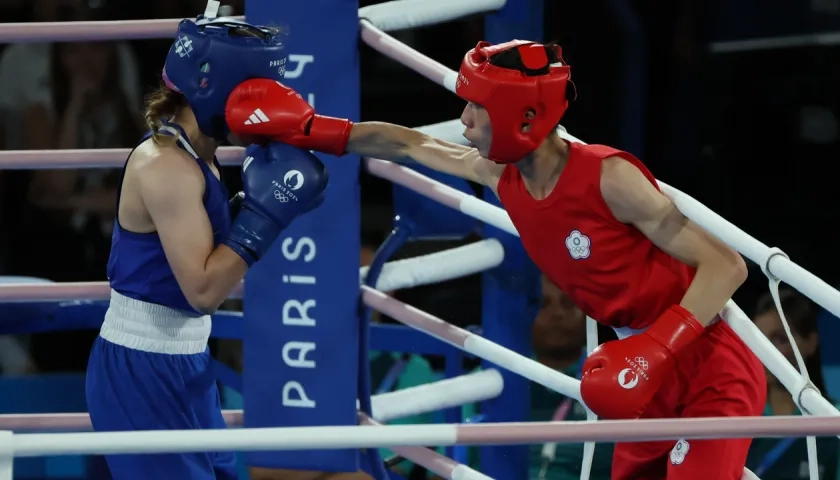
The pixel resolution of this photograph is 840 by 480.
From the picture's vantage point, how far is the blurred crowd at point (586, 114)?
4121mm

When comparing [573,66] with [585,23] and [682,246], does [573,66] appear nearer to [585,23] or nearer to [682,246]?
[585,23]

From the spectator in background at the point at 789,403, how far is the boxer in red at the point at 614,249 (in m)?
1.59

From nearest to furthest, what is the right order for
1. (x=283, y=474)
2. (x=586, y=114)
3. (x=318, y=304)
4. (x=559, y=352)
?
(x=318, y=304), (x=283, y=474), (x=559, y=352), (x=586, y=114)

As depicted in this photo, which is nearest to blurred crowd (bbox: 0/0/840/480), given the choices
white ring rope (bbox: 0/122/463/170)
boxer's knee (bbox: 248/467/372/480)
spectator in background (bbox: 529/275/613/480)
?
spectator in background (bbox: 529/275/613/480)

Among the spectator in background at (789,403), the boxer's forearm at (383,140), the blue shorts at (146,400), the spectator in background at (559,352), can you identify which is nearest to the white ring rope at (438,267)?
the boxer's forearm at (383,140)

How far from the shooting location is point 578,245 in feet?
6.24

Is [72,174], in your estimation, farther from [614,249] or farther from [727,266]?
[727,266]

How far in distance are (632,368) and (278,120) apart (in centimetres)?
72

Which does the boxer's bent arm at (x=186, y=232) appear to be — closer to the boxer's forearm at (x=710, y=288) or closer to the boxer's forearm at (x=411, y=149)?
the boxer's forearm at (x=411, y=149)

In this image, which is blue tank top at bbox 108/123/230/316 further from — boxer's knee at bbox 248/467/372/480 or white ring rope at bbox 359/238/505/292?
boxer's knee at bbox 248/467/372/480

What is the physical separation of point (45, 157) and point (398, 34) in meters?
2.25

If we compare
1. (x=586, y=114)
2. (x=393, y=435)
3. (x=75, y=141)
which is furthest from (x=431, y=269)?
(x=75, y=141)

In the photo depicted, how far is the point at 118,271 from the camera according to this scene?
198 centimetres

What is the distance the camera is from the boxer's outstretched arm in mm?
1813
